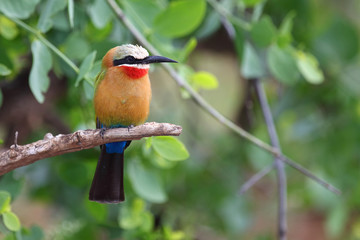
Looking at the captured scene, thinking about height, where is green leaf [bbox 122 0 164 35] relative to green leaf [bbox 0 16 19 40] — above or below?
below

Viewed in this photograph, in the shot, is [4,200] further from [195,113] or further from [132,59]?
[195,113]

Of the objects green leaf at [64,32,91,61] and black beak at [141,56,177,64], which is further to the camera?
Result: green leaf at [64,32,91,61]

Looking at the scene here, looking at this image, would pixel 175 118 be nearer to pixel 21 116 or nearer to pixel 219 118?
pixel 21 116

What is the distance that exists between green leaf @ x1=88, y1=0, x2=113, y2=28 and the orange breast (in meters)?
0.39

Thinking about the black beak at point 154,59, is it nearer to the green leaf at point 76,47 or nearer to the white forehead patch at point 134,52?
the white forehead patch at point 134,52

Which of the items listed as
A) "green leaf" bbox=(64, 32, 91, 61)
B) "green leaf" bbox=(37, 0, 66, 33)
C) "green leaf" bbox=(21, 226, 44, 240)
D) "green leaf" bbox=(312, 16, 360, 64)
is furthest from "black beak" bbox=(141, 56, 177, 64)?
"green leaf" bbox=(312, 16, 360, 64)

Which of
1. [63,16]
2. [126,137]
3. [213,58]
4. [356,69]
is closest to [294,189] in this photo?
[356,69]

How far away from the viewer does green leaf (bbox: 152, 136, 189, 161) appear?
1.59 meters

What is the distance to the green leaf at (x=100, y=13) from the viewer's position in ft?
6.13

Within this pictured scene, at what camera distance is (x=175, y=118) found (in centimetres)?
340

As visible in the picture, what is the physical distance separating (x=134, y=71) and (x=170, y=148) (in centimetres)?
26

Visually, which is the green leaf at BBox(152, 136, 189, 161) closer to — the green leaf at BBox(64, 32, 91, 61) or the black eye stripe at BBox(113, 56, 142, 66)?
the black eye stripe at BBox(113, 56, 142, 66)

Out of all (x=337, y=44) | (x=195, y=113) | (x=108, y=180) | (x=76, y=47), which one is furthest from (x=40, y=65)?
(x=195, y=113)

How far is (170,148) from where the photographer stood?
1607 millimetres
